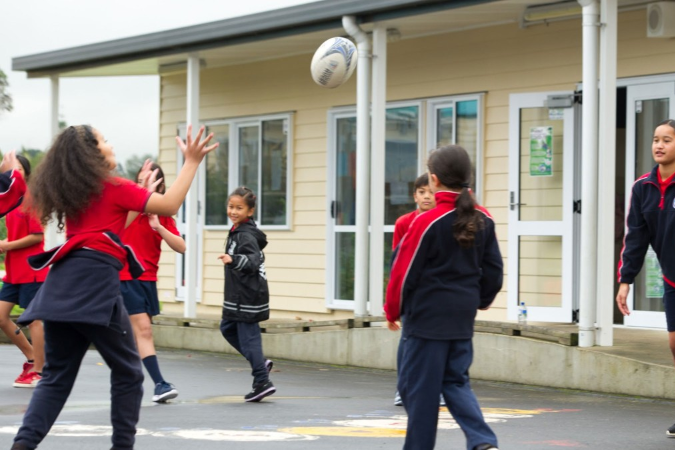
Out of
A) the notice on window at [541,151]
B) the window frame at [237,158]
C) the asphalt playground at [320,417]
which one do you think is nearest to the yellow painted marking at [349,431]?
the asphalt playground at [320,417]

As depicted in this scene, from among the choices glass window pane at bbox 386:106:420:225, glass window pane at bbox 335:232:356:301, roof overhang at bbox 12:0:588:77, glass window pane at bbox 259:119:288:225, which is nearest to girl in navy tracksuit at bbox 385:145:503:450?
roof overhang at bbox 12:0:588:77

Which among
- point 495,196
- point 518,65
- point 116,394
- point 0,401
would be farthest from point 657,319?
point 116,394

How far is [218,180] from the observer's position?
17281mm

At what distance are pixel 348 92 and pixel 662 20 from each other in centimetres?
475

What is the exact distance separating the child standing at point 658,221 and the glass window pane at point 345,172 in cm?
806

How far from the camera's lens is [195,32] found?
1451cm

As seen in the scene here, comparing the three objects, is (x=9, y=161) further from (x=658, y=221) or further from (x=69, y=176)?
(x=658, y=221)

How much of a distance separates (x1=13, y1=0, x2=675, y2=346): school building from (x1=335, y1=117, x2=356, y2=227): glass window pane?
0.02 m

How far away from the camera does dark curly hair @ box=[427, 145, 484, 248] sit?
5.50 m

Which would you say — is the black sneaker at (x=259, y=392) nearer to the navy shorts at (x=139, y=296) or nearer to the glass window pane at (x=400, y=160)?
the navy shorts at (x=139, y=296)

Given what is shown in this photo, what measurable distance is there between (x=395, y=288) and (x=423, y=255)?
0.69ft

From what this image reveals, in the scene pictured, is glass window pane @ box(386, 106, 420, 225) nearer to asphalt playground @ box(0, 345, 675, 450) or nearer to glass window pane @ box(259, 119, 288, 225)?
glass window pane @ box(259, 119, 288, 225)

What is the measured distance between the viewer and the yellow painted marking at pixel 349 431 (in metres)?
7.13

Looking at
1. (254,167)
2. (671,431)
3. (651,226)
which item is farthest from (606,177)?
(254,167)
